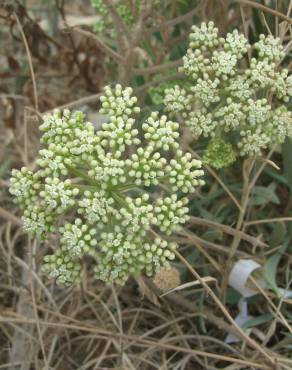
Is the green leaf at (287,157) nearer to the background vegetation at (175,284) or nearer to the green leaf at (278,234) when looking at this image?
the background vegetation at (175,284)

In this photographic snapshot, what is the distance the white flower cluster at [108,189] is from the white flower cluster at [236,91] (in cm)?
21

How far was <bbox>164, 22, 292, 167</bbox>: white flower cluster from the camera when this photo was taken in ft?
5.89

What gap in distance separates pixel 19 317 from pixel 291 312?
101cm

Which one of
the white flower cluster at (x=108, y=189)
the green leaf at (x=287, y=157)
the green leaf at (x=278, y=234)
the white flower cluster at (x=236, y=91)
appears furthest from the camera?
the green leaf at (x=287, y=157)

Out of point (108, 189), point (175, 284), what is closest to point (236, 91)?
point (108, 189)

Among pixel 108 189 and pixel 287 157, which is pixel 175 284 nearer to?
pixel 108 189

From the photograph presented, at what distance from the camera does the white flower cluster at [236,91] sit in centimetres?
180

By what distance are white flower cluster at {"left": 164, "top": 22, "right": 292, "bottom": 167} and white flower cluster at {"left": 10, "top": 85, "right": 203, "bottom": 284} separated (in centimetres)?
21

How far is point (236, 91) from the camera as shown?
181 centimetres

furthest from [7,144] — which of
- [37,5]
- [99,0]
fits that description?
[37,5]

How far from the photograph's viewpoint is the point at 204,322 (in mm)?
2285

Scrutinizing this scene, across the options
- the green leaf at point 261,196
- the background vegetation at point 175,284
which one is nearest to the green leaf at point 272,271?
the background vegetation at point 175,284

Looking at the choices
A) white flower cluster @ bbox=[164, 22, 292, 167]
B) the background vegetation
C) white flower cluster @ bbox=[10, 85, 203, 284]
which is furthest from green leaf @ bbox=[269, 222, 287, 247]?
white flower cluster @ bbox=[10, 85, 203, 284]

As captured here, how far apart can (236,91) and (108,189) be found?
0.49m
